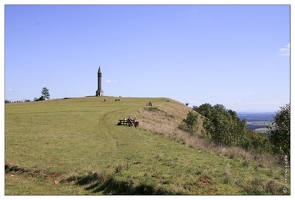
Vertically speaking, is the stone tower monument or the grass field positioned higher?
the stone tower monument

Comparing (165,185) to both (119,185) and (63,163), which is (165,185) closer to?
(119,185)

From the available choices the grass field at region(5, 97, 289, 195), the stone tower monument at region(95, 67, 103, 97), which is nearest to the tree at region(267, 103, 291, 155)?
the grass field at region(5, 97, 289, 195)

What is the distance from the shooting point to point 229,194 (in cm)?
1366

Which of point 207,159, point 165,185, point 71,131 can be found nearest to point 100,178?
point 165,185

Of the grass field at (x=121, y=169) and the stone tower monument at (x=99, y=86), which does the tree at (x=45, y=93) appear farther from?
the grass field at (x=121, y=169)

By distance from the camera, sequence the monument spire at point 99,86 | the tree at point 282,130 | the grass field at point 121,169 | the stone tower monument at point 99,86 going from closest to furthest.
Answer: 1. the grass field at point 121,169
2. the tree at point 282,130
3. the stone tower monument at point 99,86
4. the monument spire at point 99,86

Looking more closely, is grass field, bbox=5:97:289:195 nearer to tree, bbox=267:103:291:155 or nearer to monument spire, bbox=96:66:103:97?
tree, bbox=267:103:291:155

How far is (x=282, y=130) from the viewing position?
3447 centimetres

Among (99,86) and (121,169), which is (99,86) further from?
(121,169)

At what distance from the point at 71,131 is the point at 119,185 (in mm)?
21749

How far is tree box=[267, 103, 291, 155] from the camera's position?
3350cm

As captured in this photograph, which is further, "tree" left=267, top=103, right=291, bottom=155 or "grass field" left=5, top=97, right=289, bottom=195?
"tree" left=267, top=103, right=291, bottom=155

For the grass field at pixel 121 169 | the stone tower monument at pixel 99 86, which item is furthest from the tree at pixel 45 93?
the grass field at pixel 121 169

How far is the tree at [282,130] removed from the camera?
33.5 meters
